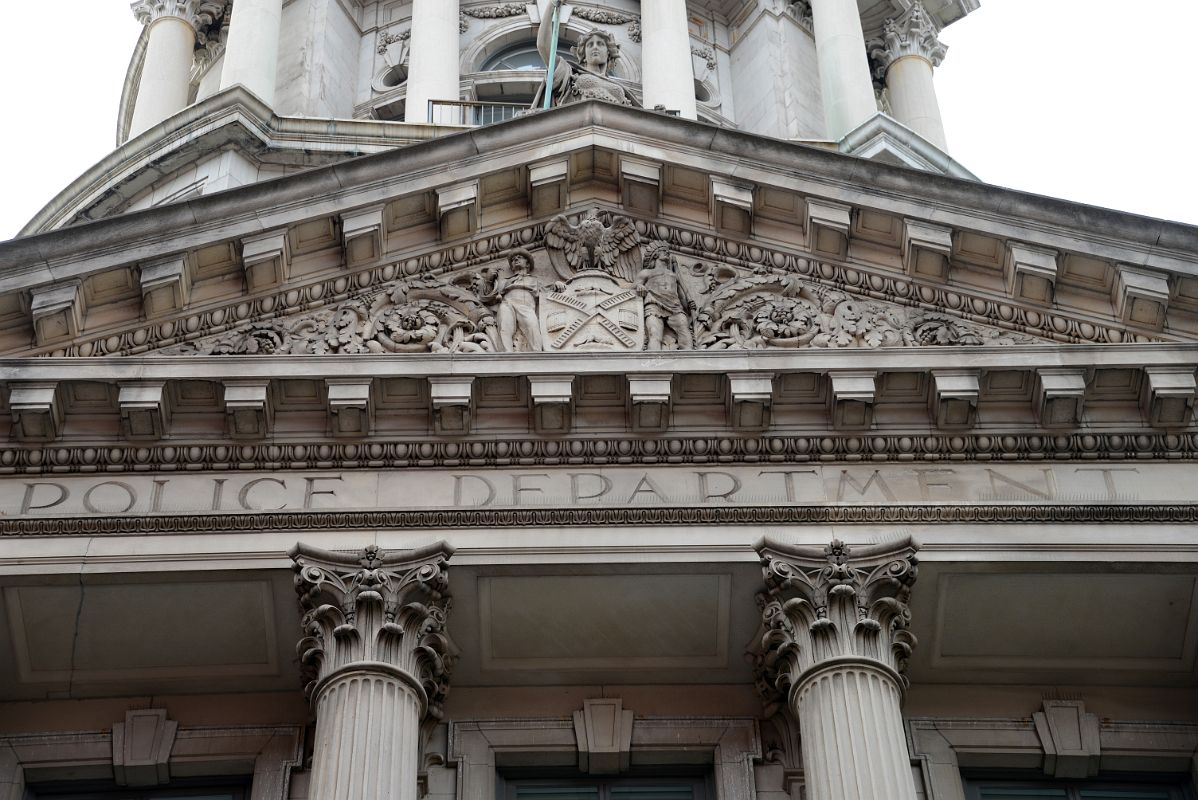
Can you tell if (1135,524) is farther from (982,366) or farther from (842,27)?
(842,27)

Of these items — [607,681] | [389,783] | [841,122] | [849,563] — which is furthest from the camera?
[841,122]

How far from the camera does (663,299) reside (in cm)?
2119

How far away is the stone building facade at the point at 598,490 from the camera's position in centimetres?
1897

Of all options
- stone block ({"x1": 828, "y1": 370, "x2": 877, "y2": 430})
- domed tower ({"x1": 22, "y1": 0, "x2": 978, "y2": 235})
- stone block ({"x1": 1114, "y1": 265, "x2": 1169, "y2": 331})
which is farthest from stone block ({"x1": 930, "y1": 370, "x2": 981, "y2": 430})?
domed tower ({"x1": 22, "y1": 0, "x2": 978, "y2": 235})

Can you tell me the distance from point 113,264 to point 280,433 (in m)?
2.62

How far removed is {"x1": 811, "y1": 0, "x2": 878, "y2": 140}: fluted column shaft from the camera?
119 feet

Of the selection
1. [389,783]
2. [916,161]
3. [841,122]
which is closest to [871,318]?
[389,783]

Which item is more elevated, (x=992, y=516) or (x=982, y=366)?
(x=982, y=366)

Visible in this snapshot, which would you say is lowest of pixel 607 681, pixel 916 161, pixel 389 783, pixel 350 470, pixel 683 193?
pixel 389 783

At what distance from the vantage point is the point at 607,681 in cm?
1997

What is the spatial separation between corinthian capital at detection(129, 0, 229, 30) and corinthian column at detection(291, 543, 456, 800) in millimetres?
24597

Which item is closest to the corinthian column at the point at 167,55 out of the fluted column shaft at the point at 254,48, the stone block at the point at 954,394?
the fluted column shaft at the point at 254,48

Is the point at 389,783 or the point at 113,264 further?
the point at 113,264

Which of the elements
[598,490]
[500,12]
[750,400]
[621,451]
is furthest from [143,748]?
[500,12]
